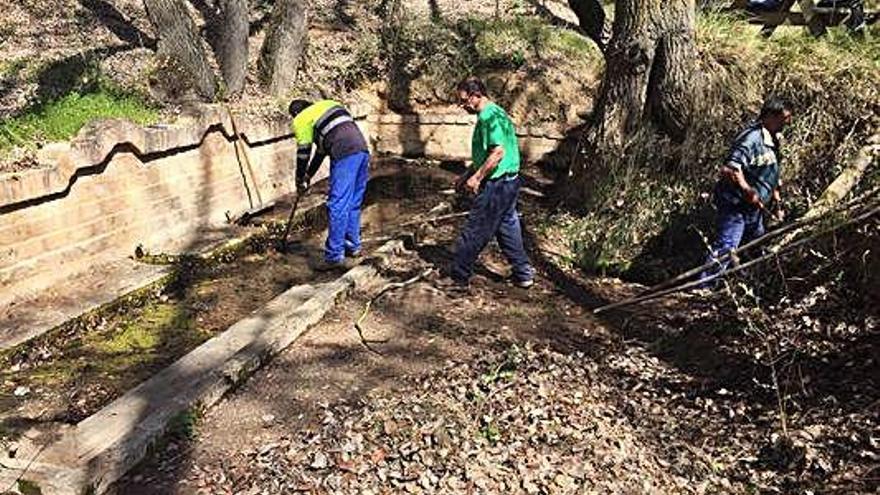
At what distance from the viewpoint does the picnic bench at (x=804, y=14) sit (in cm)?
953

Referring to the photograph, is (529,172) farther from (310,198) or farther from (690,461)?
(690,461)

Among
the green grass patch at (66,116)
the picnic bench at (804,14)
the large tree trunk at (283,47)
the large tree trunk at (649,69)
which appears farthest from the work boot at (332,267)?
the picnic bench at (804,14)

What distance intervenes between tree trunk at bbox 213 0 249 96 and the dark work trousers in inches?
231

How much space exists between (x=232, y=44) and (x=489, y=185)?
6.32m

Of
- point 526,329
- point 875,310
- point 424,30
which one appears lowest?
point 526,329

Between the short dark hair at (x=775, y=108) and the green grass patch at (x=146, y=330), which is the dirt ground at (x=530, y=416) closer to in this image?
the green grass patch at (x=146, y=330)

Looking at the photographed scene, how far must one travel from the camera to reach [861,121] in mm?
7355

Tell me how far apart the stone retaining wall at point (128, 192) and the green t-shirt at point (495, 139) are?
3463 millimetres

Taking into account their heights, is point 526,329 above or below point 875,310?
below

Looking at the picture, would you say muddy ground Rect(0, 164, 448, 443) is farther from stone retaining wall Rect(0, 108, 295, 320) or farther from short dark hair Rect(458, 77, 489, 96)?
short dark hair Rect(458, 77, 489, 96)

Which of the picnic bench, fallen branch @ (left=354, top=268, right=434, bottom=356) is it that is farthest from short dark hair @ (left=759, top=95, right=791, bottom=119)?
the picnic bench

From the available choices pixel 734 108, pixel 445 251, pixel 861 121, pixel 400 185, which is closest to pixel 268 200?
pixel 400 185

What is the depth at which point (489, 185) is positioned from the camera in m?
6.59

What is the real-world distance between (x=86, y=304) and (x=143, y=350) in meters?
0.87
